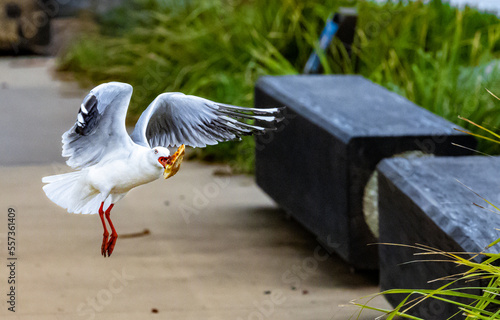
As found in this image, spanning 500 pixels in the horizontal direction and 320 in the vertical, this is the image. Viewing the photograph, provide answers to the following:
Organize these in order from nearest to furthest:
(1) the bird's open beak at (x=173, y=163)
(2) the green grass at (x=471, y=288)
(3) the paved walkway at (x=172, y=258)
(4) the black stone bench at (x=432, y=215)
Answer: (1) the bird's open beak at (x=173, y=163), (2) the green grass at (x=471, y=288), (4) the black stone bench at (x=432, y=215), (3) the paved walkway at (x=172, y=258)

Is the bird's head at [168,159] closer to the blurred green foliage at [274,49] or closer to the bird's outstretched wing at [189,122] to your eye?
the bird's outstretched wing at [189,122]

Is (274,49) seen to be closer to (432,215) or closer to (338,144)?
(338,144)

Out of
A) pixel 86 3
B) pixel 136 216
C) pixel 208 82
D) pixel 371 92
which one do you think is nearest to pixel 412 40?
pixel 208 82

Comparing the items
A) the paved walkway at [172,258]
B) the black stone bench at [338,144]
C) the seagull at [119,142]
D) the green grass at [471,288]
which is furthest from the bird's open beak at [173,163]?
the black stone bench at [338,144]

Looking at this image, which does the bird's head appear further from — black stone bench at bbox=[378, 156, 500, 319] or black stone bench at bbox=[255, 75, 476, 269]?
black stone bench at bbox=[255, 75, 476, 269]

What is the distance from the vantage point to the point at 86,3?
56.4 feet

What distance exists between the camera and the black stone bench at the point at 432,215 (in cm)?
340

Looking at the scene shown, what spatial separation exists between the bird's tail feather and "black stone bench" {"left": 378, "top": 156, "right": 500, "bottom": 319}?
2701 mm

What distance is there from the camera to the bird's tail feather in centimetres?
70

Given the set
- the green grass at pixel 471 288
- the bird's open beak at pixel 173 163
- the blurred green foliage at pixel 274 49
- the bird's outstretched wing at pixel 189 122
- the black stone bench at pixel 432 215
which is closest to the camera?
the bird's open beak at pixel 173 163

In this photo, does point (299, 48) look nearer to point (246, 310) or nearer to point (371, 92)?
point (371, 92)

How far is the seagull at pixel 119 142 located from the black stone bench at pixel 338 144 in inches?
167

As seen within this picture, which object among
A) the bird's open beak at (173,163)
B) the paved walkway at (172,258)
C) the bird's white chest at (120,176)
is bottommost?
the paved walkway at (172,258)

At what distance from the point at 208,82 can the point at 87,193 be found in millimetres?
7819
